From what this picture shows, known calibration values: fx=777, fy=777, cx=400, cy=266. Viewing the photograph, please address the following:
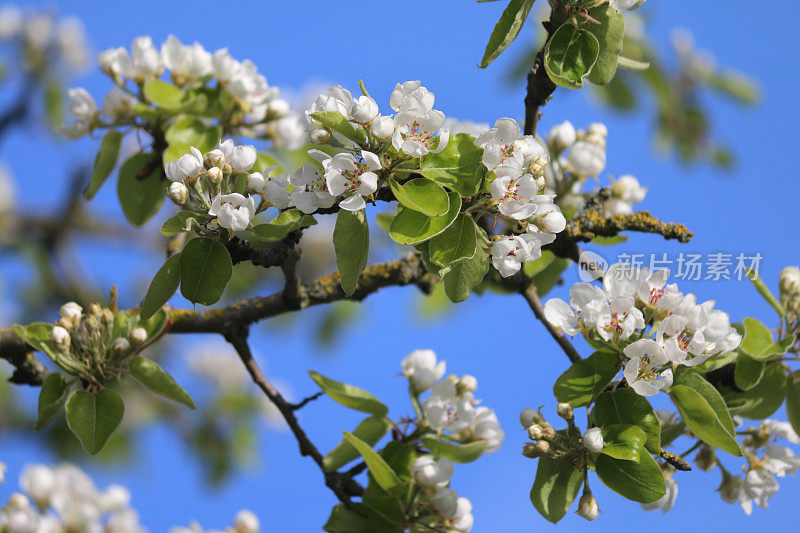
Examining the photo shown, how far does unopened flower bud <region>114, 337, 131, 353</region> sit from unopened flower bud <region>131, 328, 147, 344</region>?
0.06 feet

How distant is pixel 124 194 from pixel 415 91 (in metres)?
1.44

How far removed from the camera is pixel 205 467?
4383 mm

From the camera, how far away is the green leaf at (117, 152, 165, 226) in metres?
2.59

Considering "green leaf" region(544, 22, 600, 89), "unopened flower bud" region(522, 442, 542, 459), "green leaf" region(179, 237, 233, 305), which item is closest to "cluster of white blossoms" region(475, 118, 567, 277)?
"green leaf" region(544, 22, 600, 89)

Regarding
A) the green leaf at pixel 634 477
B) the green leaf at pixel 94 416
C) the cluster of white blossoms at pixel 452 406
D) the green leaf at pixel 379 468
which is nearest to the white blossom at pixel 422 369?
the cluster of white blossoms at pixel 452 406

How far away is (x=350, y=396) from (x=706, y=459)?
3.54ft

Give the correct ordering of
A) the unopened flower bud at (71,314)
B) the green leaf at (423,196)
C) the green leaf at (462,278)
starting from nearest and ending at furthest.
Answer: the green leaf at (423,196) → the green leaf at (462,278) → the unopened flower bud at (71,314)

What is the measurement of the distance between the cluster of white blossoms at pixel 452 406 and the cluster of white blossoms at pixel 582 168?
0.76 m

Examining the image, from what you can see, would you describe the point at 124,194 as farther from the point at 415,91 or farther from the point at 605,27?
the point at 605,27

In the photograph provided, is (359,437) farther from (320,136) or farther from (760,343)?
(760,343)

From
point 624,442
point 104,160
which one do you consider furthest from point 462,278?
point 104,160

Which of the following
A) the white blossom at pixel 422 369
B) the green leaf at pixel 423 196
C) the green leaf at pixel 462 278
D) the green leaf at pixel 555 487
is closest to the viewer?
the green leaf at pixel 423 196

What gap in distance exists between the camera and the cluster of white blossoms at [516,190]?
1.50 metres

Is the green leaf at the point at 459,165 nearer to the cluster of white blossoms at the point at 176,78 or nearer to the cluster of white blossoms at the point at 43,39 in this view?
the cluster of white blossoms at the point at 176,78
